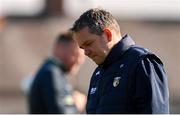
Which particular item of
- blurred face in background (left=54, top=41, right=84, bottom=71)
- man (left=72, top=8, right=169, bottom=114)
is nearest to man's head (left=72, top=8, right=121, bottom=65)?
man (left=72, top=8, right=169, bottom=114)

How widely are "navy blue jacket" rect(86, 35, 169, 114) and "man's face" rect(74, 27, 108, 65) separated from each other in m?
0.04

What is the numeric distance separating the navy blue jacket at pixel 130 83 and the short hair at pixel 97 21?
14cm

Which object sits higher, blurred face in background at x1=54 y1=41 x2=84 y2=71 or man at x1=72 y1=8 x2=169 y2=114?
man at x1=72 y1=8 x2=169 y2=114

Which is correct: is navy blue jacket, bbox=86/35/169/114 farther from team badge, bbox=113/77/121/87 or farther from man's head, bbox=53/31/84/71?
man's head, bbox=53/31/84/71

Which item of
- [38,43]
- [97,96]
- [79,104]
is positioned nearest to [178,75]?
[38,43]

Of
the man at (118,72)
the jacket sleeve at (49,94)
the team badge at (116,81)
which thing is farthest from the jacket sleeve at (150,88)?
the jacket sleeve at (49,94)

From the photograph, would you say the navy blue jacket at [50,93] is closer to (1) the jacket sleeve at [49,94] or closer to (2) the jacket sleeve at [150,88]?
(1) the jacket sleeve at [49,94]

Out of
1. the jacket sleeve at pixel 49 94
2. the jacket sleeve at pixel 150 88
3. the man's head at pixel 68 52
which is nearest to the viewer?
the jacket sleeve at pixel 150 88

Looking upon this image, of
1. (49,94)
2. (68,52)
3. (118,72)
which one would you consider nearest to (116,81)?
(118,72)

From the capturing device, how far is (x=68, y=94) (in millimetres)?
8828

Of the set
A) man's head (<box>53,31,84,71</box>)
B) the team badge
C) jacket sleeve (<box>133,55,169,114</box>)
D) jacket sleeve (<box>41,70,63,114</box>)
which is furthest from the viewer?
man's head (<box>53,31,84,71</box>)

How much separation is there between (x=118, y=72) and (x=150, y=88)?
0.29m

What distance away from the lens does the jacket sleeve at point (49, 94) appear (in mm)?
8586

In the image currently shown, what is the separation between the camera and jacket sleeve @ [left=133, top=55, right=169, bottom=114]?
212 inches
